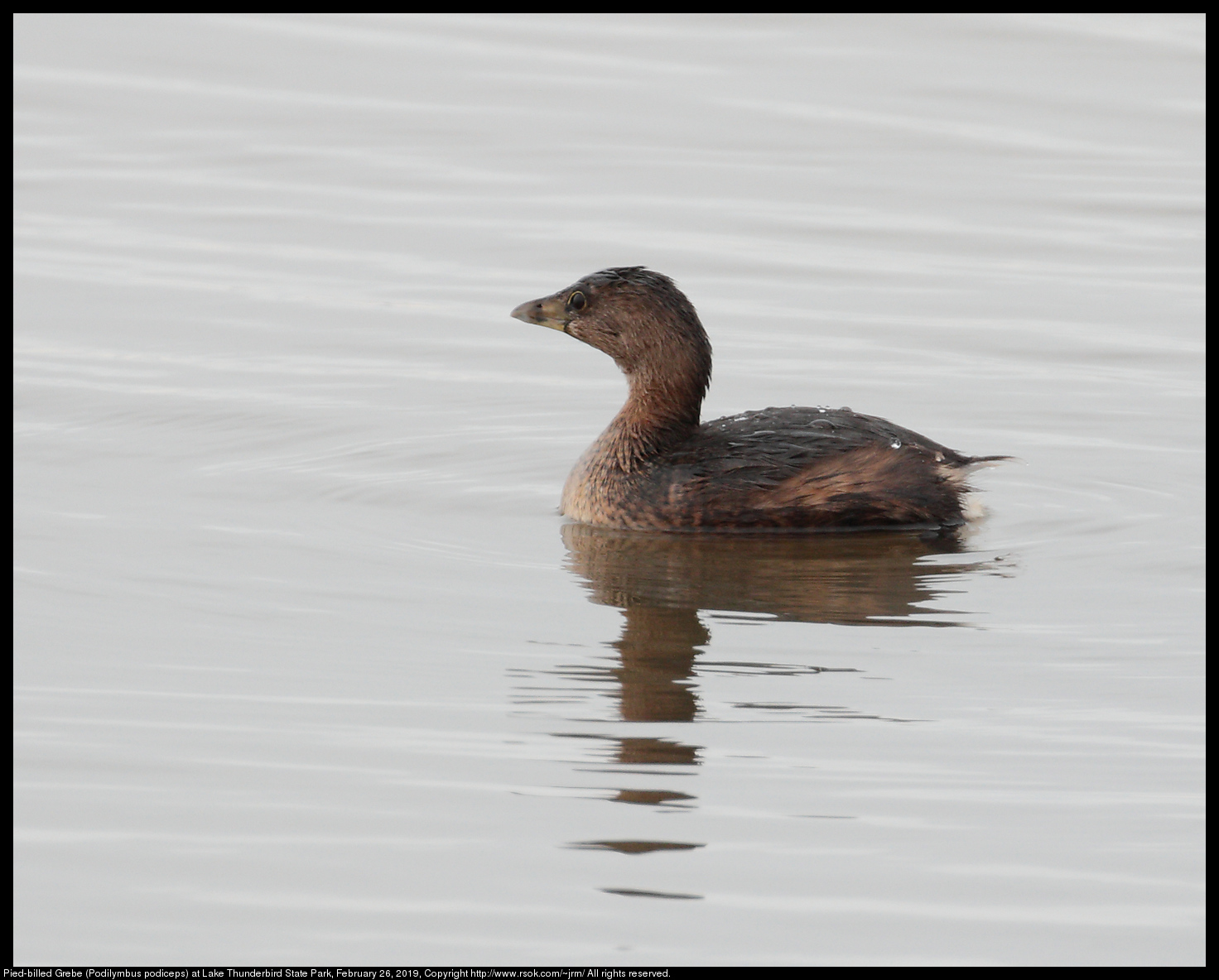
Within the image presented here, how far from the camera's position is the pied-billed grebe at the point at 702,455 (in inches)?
338

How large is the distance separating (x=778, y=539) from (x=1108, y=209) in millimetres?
6463

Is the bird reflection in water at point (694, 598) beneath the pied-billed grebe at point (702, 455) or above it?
beneath

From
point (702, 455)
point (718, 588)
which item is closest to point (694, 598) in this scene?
point (718, 588)

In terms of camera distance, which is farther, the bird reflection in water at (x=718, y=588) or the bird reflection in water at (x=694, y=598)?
the bird reflection in water at (x=718, y=588)

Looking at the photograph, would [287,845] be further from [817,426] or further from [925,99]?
[925,99]

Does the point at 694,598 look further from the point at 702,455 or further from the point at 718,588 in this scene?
the point at 702,455

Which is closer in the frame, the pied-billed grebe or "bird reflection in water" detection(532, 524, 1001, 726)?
"bird reflection in water" detection(532, 524, 1001, 726)

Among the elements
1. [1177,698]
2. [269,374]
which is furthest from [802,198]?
[1177,698]

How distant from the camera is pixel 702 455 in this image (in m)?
8.78

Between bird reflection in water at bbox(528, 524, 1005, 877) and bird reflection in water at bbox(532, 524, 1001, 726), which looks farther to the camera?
bird reflection in water at bbox(532, 524, 1001, 726)

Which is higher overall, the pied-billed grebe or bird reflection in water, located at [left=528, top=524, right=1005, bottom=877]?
the pied-billed grebe

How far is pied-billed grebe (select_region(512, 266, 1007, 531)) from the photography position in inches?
338

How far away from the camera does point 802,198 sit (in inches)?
560

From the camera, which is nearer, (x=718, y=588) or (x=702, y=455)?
(x=718, y=588)
